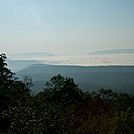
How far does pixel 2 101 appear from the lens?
10648mm

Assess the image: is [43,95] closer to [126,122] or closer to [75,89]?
[75,89]

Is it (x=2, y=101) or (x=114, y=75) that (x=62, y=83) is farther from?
(x=114, y=75)

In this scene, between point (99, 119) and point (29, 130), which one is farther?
point (99, 119)

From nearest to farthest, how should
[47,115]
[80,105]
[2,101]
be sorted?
[47,115]
[2,101]
[80,105]

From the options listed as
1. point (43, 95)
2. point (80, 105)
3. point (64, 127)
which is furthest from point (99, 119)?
point (43, 95)

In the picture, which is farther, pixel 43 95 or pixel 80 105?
pixel 43 95

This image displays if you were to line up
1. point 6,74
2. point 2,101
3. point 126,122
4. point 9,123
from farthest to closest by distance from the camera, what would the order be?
point 6,74 < point 2,101 < point 9,123 < point 126,122

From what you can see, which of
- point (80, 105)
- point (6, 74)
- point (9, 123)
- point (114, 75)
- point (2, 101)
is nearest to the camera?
point (9, 123)

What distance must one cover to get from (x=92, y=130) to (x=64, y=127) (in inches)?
67.3

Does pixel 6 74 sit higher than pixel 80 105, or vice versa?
pixel 6 74

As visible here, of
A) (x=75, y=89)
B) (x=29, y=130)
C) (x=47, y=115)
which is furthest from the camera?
(x=75, y=89)

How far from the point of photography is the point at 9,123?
9742 mm

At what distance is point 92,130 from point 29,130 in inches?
123

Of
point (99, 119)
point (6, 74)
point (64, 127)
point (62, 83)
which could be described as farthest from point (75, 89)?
point (6, 74)
